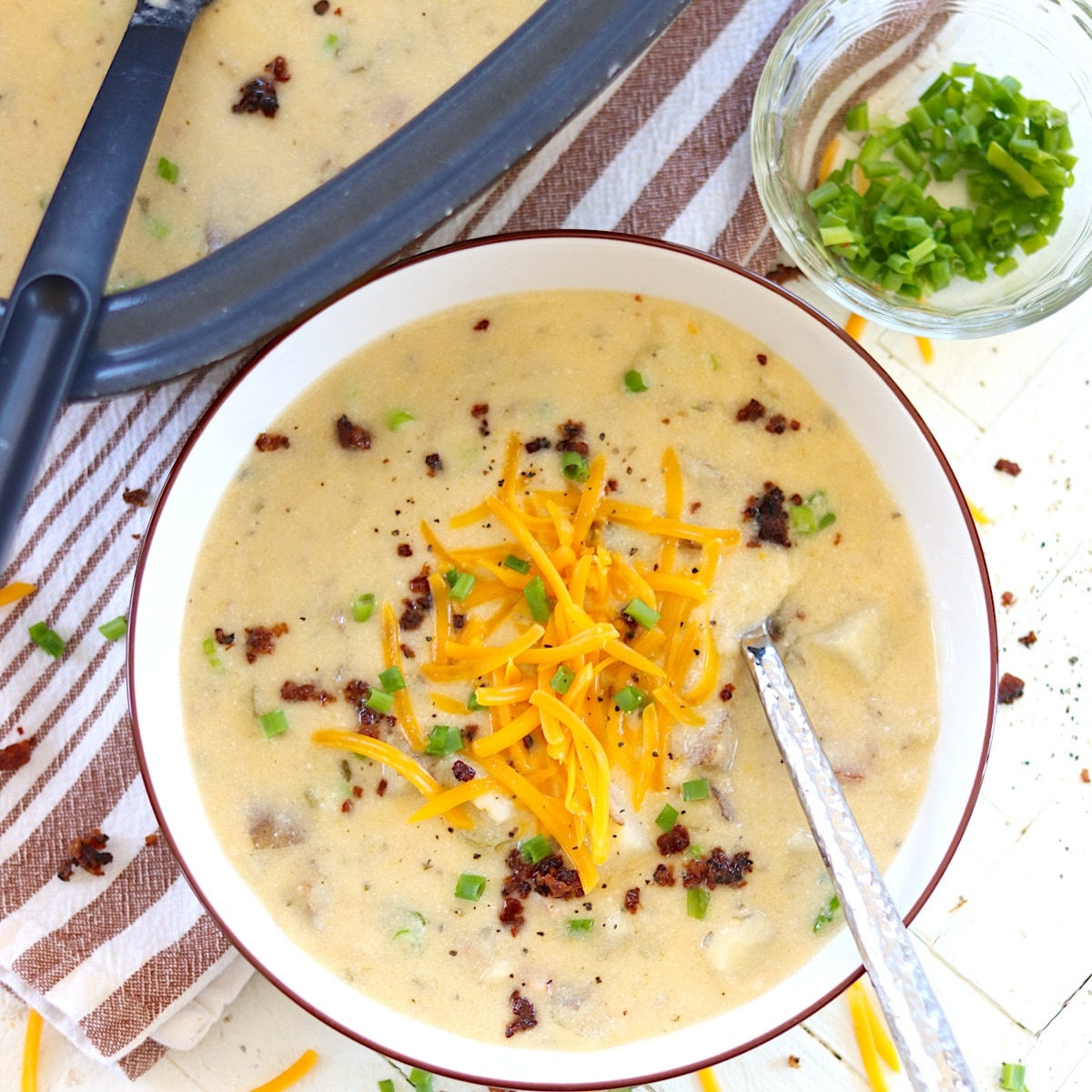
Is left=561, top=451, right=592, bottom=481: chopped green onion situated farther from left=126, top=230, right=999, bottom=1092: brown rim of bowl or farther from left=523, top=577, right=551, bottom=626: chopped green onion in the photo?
left=126, top=230, right=999, bottom=1092: brown rim of bowl

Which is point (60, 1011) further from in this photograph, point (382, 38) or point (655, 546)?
point (382, 38)

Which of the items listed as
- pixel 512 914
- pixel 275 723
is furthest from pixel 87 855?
pixel 512 914

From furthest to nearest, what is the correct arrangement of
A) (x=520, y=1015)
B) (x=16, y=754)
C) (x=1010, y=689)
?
1. (x=1010, y=689)
2. (x=16, y=754)
3. (x=520, y=1015)

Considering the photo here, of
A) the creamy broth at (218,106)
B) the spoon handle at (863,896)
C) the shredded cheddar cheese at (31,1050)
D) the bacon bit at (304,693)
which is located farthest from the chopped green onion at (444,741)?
the shredded cheddar cheese at (31,1050)

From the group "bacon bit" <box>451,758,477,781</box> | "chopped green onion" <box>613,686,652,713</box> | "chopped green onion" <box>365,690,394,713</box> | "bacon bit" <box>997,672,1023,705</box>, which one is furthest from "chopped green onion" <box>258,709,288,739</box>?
"bacon bit" <box>997,672,1023,705</box>

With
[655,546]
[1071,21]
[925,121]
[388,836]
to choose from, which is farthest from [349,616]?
[1071,21]

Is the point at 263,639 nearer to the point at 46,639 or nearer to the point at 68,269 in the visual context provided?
the point at 46,639
